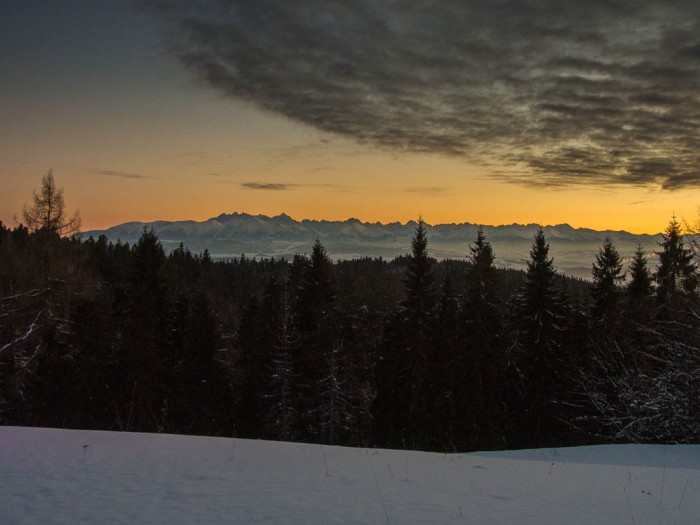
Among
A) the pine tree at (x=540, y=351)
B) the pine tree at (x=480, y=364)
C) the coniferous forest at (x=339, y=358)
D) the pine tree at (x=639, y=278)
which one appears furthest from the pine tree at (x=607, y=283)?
the pine tree at (x=480, y=364)

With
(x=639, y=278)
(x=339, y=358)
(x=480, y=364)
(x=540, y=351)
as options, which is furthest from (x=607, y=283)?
(x=339, y=358)

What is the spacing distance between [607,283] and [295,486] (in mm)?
29218

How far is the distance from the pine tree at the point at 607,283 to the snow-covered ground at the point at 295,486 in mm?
23031

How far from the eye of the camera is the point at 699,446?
1219 cm

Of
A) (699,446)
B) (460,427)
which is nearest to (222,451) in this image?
(699,446)

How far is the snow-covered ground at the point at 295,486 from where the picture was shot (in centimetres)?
517

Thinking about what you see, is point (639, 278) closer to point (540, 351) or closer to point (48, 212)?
point (540, 351)

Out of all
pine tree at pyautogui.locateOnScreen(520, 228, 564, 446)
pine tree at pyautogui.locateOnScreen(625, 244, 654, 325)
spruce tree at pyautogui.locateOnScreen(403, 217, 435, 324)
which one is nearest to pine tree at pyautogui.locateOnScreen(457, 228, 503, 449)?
pine tree at pyautogui.locateOnScreen(520, 228, 564, 446)

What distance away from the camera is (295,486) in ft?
20.7

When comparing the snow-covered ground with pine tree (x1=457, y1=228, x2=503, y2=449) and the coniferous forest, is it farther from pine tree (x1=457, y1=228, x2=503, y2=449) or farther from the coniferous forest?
pine tree (x1=457, y1=228, x2=503, y2=449)

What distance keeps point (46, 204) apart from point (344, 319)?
2228 centimetres

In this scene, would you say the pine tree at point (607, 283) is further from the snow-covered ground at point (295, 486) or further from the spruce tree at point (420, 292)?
the snow-covered ground at point (295, 486)

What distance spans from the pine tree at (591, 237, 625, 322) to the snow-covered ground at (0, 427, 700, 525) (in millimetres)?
23031

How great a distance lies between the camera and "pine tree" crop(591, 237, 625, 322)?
97.7 ft
